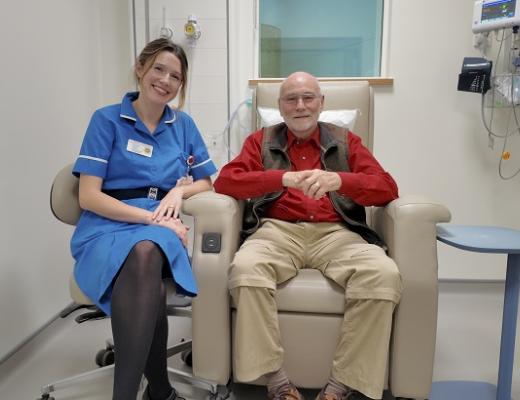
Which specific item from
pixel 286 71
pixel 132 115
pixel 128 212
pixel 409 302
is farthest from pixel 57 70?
pixel 409 302

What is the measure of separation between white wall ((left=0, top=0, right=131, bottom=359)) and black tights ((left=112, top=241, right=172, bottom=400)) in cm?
71

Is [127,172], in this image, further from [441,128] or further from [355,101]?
[441,128]

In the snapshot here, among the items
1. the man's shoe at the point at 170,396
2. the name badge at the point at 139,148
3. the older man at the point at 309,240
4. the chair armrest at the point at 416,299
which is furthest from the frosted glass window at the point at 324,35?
the man's shoe at the point at 170,396

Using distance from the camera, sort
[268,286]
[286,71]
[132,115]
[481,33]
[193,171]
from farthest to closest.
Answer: [286,71] → [481,33] → [193,171] → [132,115] → [268,286]

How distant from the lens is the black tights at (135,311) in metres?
1.12

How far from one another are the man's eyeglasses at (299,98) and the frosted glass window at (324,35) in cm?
93

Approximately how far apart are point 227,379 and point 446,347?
998 mm

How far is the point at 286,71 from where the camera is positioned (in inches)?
99.8

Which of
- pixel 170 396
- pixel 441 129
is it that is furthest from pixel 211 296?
pixel 441 129

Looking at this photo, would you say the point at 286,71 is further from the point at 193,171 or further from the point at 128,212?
the point at 128,212

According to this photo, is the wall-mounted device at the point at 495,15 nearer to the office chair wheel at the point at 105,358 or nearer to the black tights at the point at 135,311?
the black tights at the point at 135,311

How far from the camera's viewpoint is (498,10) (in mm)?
2084

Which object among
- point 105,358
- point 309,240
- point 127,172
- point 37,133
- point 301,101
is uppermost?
point 301,101

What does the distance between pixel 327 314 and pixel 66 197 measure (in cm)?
88
